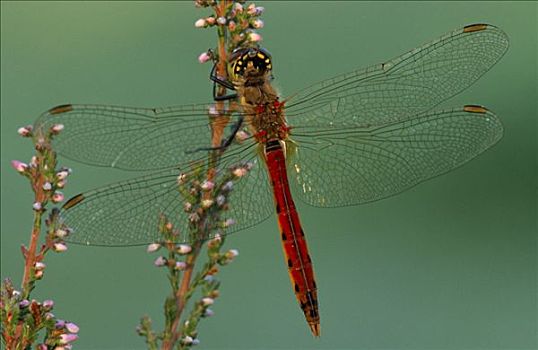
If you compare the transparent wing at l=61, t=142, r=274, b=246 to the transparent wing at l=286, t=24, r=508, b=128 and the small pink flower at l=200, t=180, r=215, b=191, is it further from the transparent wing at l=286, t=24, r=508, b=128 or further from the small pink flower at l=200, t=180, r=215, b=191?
the transparent wing at l=286, t=24, r=508, b=128

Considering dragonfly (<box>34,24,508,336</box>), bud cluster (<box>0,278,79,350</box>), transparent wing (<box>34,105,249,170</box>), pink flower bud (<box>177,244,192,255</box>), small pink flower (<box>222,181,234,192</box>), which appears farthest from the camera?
dragonfly (<box>34,24,508,336</box>)

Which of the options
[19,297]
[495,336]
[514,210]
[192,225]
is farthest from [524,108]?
[19,297]

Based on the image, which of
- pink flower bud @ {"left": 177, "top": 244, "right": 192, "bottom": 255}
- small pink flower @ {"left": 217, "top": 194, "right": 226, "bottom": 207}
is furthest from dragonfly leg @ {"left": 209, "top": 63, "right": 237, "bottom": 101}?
pink flower bud @ {"left": 177, "top": 244, "right": 192, "bottom": 255}

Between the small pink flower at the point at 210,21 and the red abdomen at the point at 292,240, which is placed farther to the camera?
the red abdomen at the point at 292,240

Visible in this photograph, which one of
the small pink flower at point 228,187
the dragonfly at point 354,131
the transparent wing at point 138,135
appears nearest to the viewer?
the small pink flower at point 228,187

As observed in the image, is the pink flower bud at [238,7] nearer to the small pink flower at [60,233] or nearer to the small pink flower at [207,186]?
the small pink flower at [207,186]

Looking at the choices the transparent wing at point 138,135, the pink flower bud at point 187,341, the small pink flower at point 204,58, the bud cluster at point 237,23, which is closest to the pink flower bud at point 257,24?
the bud cluster at point 237,23
